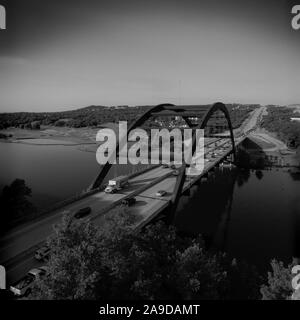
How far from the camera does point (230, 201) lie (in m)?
29.2

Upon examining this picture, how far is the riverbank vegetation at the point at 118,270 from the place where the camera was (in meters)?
6.49

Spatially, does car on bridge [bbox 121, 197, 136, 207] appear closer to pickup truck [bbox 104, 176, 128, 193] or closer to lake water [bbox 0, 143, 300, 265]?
pickup truck [bbox 104, 176, 128, 193]

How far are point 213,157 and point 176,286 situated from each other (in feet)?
115

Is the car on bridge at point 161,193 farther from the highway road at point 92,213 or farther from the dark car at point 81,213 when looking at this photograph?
Result: the dark car at point 81,213

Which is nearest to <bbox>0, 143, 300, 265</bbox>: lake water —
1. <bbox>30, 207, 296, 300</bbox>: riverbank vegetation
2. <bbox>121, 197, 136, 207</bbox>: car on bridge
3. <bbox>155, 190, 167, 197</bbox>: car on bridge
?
<bbox>155, 190, 167, 197</bbox>: car on bridge

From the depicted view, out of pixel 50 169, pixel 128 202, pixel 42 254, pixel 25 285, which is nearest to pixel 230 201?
pixel 128 202

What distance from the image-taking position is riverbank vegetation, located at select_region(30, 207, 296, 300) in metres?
6.49

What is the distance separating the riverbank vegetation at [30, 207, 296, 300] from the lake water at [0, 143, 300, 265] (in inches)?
382

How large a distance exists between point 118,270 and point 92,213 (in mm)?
9186

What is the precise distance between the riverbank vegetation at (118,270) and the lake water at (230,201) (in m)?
9.71

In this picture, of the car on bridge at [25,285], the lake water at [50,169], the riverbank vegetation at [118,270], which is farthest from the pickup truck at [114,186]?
the riverbank vegetation at [118,270]

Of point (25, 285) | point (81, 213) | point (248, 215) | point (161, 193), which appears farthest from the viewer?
point (248, 215)

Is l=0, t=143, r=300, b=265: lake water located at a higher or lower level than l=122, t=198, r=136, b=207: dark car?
lower

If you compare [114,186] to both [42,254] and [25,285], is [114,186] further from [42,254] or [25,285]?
[25,285]
